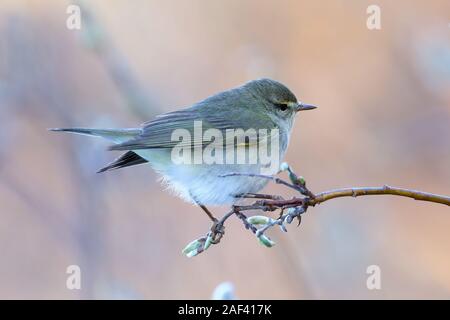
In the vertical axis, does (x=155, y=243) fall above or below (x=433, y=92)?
below

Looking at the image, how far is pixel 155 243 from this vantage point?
15.3ft

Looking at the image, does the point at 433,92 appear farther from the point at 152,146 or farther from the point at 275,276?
the point at 152,146

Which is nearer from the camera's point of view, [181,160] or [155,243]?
[181,160]

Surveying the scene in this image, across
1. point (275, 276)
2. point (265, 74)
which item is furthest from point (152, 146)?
point (275, 276)

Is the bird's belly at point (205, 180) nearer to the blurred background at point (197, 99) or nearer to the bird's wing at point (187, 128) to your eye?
the bird's wing at point (187, 128)

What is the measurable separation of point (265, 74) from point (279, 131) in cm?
102

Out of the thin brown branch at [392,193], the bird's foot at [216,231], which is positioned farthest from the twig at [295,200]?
the bird's foot at [216,231]

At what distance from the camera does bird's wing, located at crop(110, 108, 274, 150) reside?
350 centimetres

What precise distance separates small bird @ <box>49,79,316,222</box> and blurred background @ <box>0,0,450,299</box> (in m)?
0.29

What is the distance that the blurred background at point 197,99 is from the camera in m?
4.24

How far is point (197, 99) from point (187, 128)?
2.09 m

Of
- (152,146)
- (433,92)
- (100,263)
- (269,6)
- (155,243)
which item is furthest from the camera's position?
(269,6)

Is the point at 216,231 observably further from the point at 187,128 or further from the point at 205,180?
the point at 187,128

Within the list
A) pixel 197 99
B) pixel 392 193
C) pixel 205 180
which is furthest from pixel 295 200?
pixel 197 99
